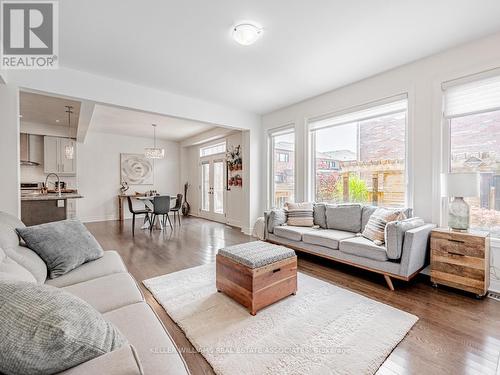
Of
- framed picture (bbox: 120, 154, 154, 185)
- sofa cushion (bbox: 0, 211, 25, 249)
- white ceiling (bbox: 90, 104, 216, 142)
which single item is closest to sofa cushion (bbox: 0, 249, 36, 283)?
sofa cushion (bbox: 0, 211, 25, 249)

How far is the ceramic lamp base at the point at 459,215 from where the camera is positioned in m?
2.42

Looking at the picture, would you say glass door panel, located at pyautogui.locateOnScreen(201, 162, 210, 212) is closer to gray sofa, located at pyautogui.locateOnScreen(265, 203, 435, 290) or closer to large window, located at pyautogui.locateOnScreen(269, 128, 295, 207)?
large window, located at pyautogui.locateOnScreen(269, 128, 295, 207)

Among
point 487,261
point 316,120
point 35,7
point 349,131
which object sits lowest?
point 487,261

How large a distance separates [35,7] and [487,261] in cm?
461

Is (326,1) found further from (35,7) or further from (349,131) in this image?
(35,7)

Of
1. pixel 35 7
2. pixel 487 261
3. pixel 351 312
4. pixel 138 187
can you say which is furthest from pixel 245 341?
pixel 138 187

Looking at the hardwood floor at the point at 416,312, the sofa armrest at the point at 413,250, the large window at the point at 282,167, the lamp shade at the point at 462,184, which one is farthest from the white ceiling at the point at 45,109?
the lamp shade at the point at 462,184

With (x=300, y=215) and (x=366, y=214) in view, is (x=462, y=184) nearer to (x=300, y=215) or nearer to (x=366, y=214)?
(x=366, y=214)

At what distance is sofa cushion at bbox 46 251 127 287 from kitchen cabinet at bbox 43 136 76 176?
5.45 meters

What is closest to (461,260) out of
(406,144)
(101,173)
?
(406,144)

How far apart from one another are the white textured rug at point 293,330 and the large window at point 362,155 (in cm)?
174

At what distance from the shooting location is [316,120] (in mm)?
4180

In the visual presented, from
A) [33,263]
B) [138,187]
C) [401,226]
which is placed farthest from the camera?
[138,187]

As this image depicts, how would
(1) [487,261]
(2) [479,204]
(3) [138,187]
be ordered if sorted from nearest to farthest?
(1) [487,261] < (2) [479,204] < (3) [138,187]
